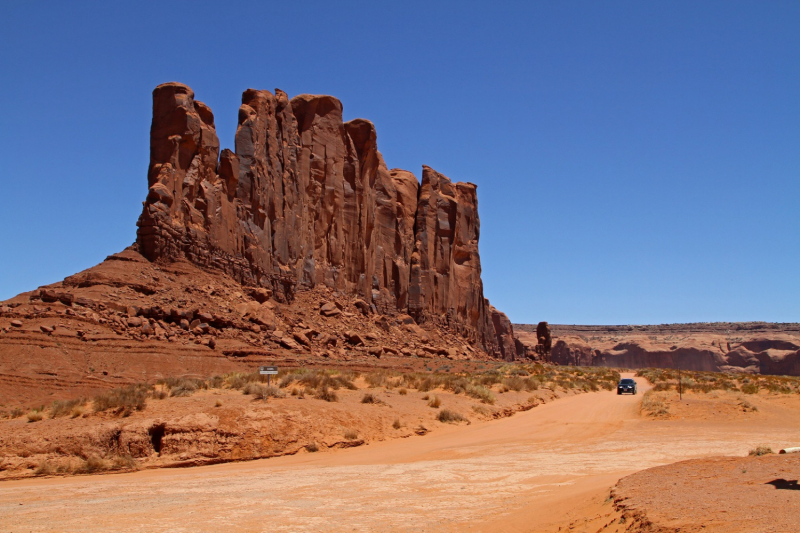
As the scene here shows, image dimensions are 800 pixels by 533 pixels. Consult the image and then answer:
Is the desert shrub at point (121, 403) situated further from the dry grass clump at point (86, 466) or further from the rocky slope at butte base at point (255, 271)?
the rocky slope at butte base at point (255, 271)

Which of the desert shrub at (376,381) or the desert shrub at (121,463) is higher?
the desert shrub at (376,381)

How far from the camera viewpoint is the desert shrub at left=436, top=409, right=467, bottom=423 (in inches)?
875

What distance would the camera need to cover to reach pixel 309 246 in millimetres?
55719

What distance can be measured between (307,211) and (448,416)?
36.3m

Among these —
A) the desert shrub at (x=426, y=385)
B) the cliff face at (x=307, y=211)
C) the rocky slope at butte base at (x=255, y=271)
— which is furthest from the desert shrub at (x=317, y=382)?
the cliff face at (x=307, y=211)

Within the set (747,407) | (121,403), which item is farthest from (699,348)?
(121,403)

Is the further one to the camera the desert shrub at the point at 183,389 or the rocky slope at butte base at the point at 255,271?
the rocky slope at butte base at the point at 255,271

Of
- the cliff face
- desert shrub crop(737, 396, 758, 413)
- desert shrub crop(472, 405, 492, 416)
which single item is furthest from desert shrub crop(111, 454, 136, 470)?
the cliff face

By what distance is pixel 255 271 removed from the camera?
159 ft

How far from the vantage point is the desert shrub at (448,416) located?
22.2 meters

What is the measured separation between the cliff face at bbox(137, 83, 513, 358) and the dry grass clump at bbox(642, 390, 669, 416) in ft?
96.2

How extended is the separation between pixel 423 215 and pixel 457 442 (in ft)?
189

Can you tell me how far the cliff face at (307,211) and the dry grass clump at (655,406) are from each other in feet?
96.2

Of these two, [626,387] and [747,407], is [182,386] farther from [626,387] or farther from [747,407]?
[626,387]
